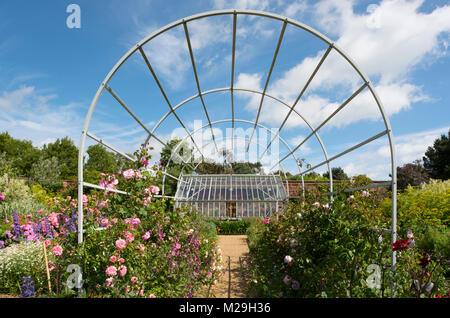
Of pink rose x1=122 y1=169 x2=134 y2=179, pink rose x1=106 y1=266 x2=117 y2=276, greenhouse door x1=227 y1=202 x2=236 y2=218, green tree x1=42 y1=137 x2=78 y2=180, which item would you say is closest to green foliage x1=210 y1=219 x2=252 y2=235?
greenhouse door x1=227 y1=202 x2=236 y2=218

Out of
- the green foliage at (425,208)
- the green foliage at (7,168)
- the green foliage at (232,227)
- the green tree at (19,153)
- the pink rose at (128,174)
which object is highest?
the green tree at (19,153)

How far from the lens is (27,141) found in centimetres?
3859

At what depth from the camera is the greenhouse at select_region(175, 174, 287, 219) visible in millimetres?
13203

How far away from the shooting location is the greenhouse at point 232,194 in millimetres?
13203

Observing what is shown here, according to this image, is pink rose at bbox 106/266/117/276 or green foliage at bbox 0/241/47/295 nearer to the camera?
pink rose at bbox 106/266/117/276

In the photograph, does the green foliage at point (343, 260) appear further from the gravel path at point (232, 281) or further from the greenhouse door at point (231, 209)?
the greenhouse door at point (231, 209)

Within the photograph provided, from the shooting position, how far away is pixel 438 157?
27.4m

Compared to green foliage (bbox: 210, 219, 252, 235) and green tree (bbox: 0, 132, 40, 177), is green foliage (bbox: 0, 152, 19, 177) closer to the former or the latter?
green foliage (bbox: 210, 219, 252, 235)

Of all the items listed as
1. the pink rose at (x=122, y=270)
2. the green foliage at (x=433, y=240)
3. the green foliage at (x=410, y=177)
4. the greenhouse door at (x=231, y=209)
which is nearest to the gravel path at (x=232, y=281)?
the pink rose at (x=122, y=270)

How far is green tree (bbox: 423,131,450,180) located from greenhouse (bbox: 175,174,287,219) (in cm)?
2063

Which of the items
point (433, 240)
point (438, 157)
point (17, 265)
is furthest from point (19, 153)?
point (438, 157)

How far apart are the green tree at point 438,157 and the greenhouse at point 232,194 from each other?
67.7ft
